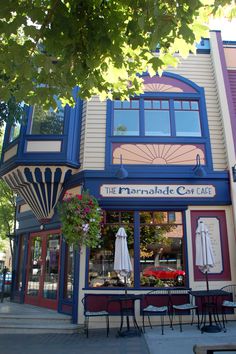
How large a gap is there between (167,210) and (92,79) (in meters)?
6.00

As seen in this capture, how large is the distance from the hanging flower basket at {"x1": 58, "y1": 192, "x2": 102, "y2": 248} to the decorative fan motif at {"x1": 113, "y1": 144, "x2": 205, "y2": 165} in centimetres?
180

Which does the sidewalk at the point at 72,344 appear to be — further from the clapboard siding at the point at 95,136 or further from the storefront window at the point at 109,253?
the clapboard siding at the point at 95,136

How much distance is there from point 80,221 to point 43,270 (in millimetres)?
3363

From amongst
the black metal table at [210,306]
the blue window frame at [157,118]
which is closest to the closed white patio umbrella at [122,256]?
the black metal table at [210,306]

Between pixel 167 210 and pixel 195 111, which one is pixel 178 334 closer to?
pixel 167 210

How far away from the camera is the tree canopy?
4.32m

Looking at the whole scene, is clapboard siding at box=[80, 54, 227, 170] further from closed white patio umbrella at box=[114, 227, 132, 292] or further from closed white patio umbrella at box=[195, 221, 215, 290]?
closed white patio umbrella at box=[195, 221, 215, 290]

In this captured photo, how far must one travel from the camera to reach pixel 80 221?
923 centimetres

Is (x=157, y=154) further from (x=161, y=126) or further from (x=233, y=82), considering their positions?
(x=233, y=82)

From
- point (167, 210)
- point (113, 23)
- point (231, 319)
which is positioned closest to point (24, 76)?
point (113, 23)

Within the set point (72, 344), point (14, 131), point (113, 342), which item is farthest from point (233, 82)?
point (72, 344)

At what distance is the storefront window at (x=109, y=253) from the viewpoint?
383 inches

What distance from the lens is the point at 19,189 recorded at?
1152cm

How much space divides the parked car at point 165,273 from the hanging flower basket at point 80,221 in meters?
1.69
